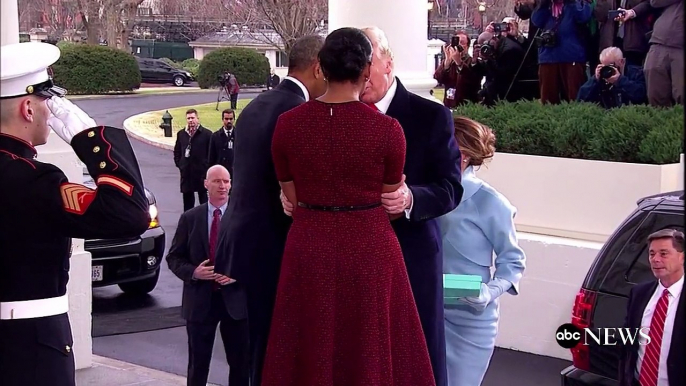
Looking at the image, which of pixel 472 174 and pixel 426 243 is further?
pixel 472 174

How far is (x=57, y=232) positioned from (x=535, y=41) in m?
8.26

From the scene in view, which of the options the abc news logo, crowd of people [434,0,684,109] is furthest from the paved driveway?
crowd of people [434,0,684,109]

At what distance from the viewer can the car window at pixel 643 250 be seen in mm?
5188

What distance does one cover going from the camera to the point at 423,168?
412 centimetres

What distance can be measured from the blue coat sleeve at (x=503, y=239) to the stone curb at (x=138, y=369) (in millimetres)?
3252

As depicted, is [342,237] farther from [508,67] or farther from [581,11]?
[508,67]

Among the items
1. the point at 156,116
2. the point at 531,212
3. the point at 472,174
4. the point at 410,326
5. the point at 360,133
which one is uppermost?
the point at 360,133

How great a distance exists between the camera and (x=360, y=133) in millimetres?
3660

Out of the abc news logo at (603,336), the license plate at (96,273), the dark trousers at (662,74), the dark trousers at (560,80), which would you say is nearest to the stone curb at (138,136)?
the license plate at (96,273)

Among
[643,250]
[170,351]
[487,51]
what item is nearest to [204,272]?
[170,351]

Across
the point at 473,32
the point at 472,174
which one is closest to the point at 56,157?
the point at 472,174

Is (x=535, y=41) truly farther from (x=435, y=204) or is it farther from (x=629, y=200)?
(x=435, y=204)

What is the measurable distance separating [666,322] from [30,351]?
2.54 meters

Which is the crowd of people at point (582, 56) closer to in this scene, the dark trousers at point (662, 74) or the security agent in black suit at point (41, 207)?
the dark trousers at point (662, 74)
